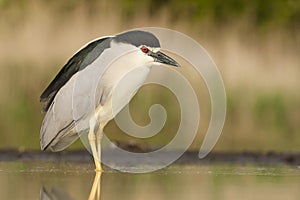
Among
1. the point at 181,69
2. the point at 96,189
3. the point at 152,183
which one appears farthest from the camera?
the point at 181,69

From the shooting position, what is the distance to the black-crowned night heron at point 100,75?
10.6 m

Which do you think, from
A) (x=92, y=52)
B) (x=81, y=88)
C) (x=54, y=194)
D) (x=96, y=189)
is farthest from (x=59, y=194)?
(x=92, y=52)

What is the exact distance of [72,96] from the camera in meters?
10.7

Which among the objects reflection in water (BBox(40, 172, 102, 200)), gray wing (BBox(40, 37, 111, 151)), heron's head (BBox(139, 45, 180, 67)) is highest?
heron's head (BBox(139, 45, 180, 67))

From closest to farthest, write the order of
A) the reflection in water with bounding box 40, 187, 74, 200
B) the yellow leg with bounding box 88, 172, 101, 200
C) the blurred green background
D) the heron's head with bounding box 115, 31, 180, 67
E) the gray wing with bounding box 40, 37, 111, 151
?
the reflection in water with bounding box 40, 187, 74, 200
the yellow leg with bounding box 88, 172, 101, 200
the gray wing with bounding box 40, 37, 111, 151
the heron's head with bounding box 115, 31, 180, 67
the blurred green background

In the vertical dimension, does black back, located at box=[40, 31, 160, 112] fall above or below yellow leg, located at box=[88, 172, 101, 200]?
above

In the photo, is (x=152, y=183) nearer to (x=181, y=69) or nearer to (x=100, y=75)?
(x=100, y=75)

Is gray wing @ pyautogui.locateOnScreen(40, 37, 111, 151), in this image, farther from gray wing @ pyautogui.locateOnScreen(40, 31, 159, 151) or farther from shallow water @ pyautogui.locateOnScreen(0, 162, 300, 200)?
shallow water @ pyautogui.locateOnScreen(0, 162, 300, 200)

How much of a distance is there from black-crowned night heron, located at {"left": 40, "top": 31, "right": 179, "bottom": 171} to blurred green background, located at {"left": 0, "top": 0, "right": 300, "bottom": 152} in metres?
2.48

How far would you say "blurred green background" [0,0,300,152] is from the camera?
13523 millimetres

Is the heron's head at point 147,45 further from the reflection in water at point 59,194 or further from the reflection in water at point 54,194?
the reflection in water at point 54,194

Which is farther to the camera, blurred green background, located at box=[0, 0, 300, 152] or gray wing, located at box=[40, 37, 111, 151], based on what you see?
blurred green background, located at box=[0, 0, 300, 152]

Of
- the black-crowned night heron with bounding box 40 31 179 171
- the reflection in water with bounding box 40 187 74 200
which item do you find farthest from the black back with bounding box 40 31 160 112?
the reflection in water with bounding box 40 187 74 200

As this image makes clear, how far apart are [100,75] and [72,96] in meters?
0.28
